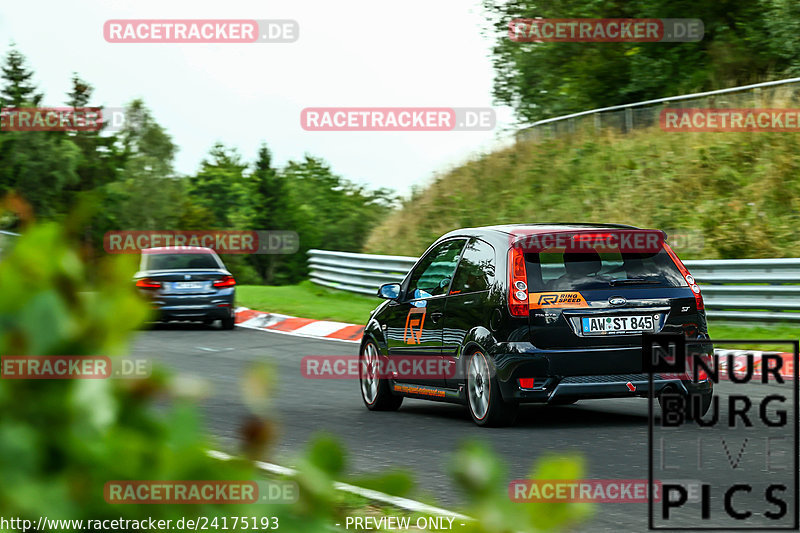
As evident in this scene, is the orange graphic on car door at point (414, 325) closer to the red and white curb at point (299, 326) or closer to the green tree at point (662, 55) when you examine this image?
the red and white curb at point (299, 326)

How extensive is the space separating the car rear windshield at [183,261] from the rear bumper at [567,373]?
13241mm

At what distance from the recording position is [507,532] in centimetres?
138

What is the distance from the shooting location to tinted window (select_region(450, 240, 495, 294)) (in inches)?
365

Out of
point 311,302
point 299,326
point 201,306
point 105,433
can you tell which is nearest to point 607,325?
point 105,433

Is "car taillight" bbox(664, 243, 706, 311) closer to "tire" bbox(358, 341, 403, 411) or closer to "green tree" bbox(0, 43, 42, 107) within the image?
"tire" bbox(358, 341, 403, 411)

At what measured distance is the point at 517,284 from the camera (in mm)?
8859

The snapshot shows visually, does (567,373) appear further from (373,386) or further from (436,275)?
(373,386)

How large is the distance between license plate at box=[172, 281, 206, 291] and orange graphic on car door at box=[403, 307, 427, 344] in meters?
10.9

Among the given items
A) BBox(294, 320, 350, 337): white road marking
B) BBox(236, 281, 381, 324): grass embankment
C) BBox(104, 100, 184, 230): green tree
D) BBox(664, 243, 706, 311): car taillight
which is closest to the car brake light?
BBox(664, 243, 706, 311): car taillight

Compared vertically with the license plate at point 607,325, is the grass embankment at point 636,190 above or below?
above

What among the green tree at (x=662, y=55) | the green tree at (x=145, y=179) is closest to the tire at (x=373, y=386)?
the green tree at (x=662, y=55)

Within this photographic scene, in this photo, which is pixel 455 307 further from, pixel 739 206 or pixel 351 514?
pixel 739 206

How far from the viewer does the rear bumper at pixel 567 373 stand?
869 centimetres

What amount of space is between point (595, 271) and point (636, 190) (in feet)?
57.1
